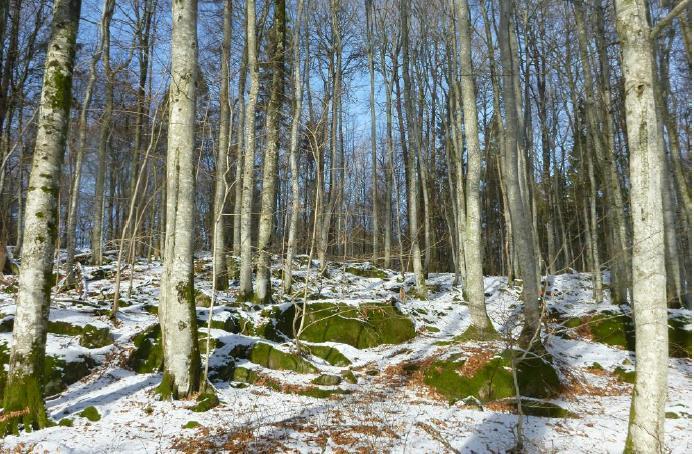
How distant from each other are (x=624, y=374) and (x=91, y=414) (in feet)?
34.3

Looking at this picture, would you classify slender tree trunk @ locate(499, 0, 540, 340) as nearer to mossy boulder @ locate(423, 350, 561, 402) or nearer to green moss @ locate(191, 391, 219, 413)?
mossy boulder @ locate(423, 350, 561, 402)

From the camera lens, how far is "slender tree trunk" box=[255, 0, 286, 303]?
32.9 ft

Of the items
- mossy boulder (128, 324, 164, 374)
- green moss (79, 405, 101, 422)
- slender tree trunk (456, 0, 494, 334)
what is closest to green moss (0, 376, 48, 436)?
green moss (79, 405, 101, 422)

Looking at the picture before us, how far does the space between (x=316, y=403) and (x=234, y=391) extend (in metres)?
1.43

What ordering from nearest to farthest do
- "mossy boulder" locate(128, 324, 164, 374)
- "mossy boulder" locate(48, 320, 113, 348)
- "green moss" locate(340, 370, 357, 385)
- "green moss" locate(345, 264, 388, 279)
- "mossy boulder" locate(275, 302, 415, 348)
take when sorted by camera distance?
"mossy boulder" locate(128, 324, 164, 374), "mossy boulder" locate(48, 320, 113, 348), "green moss" locate(340, 370, 357, 385), "mossy boulder" locate(275, 302, 415, 348), "green moss" locate(345, 264, 388, 279)

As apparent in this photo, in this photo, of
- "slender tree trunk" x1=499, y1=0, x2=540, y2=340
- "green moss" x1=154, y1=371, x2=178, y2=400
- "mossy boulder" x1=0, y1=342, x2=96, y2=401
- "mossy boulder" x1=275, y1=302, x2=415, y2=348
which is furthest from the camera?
"mossy boulder" x1=275, y1=302, x2=415, y2=348

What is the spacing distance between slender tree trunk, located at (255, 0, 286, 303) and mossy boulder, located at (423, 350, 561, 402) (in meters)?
4.74

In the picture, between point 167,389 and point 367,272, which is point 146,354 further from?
point 367,272

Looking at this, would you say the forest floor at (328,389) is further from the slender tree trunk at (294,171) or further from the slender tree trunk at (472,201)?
the slender tree trunk at (294,171)

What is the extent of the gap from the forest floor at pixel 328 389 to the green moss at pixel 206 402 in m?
0.09

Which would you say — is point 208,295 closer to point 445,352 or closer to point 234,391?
point 234,391

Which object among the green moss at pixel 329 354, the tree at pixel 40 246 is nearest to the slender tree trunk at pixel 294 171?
the green moss at pixel 329 354

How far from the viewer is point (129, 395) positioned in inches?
233

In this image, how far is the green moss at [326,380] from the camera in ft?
24.5
